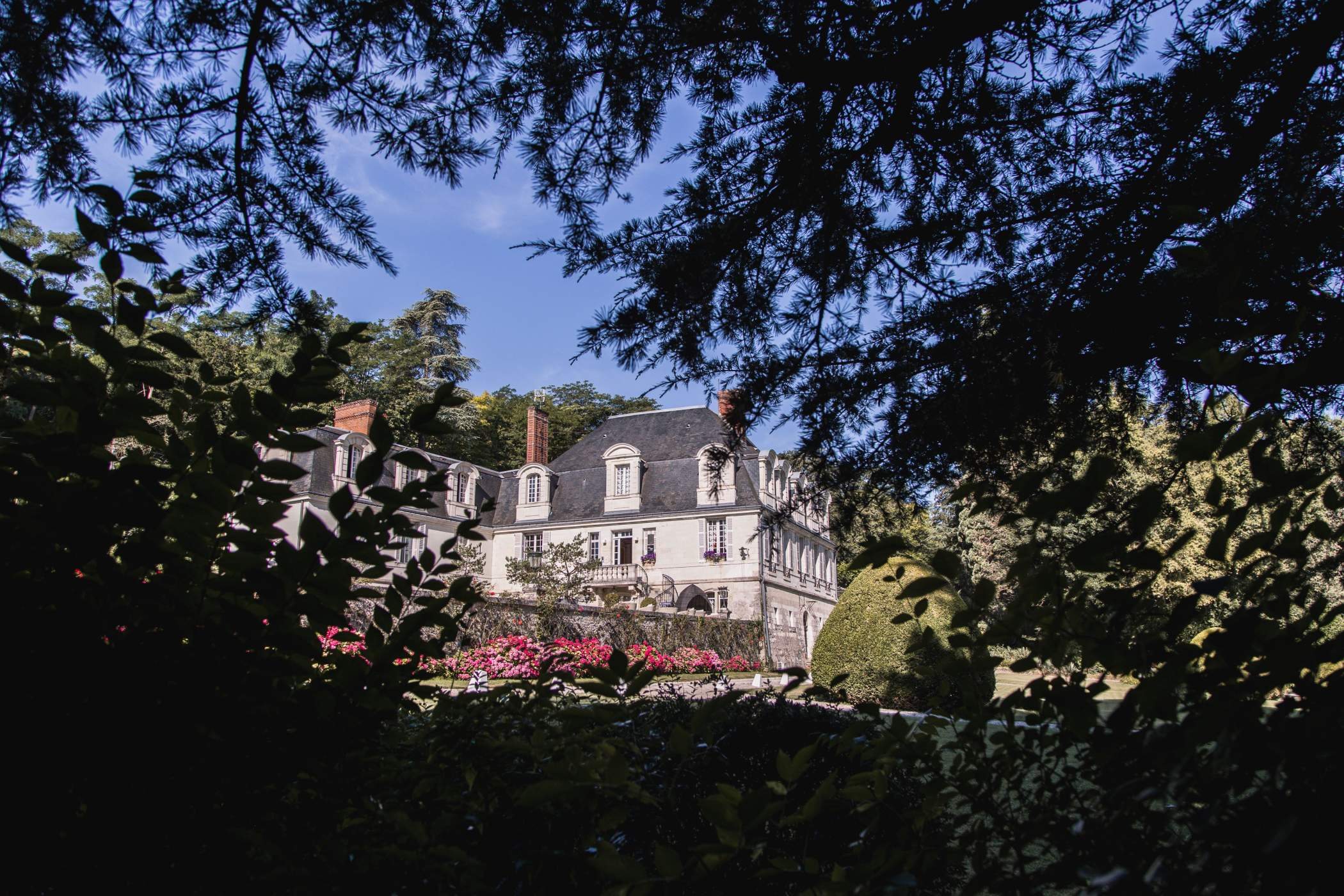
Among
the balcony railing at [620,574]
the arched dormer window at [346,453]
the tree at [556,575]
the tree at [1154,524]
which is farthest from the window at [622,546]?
the tree at [1154,524]

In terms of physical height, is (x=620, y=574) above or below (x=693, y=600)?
above

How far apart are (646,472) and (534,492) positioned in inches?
180

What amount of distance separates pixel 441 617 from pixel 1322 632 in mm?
1389

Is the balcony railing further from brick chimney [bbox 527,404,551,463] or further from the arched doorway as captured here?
brick chimney [bbox 527,404,551,463]

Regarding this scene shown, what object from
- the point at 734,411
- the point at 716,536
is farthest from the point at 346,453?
the point at 734,411

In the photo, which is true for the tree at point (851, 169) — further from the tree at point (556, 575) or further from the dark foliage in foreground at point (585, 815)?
the tree at point (556, 575)

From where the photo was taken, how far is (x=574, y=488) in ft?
101

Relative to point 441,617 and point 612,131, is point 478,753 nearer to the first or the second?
point 441,617

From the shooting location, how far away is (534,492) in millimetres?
30906

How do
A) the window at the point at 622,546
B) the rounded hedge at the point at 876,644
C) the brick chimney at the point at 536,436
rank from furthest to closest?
the brick chimney at the point at 536,436 < the window at the point at 622,546 < the rounded hedge at the point at 876,644

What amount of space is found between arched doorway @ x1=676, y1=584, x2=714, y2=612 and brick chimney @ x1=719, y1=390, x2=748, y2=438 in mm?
22689

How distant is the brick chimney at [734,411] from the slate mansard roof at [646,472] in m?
23.8

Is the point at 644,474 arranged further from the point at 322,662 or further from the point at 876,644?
the point at 322,662

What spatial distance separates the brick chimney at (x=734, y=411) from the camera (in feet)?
12.0
